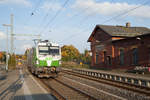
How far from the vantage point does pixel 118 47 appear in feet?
81.6

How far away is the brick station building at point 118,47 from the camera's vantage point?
20.3 metres

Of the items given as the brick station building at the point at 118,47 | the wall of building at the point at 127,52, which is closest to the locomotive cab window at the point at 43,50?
the brick station building at the point at 118,47

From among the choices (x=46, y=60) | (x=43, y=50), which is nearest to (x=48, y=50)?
(x=43, y=50)

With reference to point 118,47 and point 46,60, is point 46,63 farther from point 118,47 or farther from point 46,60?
point 118,47

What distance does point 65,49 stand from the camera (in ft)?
235

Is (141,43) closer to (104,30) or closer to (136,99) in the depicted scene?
(104,30)

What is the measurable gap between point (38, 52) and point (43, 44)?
36.8 inches

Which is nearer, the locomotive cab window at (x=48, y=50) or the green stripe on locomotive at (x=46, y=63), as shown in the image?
the green stripe on locomotive at (x=46, y=63)

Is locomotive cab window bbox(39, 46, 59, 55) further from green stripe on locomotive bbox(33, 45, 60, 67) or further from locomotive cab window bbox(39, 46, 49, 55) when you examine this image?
green stripe on locomotive bbox(33, 45, 60, 67)

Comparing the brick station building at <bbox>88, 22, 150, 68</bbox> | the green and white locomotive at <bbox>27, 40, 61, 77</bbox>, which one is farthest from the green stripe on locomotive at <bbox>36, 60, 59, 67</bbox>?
the brick station building at <bbox>88, 22, 150, 68</bbox>

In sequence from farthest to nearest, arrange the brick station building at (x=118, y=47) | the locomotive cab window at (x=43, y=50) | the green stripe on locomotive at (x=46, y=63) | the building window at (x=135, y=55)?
the building window at (x=135, y=55), the brick station building at (x=118, y=47), the locomotive cab window at (x=43, y=50), the green stripe on locomotive at (x=46, y=63)

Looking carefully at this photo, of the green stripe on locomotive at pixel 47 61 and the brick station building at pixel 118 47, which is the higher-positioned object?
the brick station building at pixel 118 47

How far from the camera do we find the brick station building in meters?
20.3

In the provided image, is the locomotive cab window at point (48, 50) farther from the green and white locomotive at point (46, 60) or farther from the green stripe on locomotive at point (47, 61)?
the green stripe on locomotive at point (47, 61)
